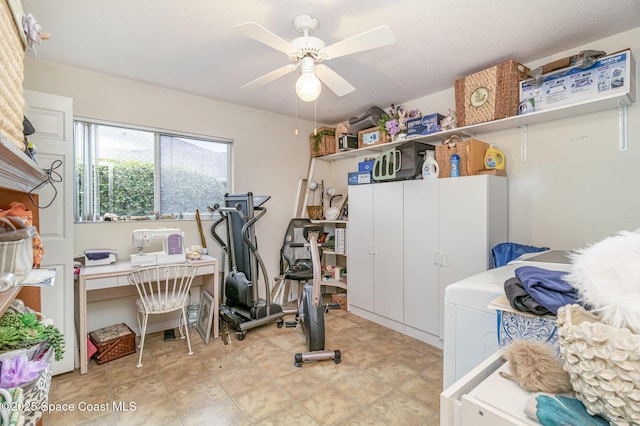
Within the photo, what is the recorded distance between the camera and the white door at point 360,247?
3.55 meters

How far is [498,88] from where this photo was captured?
8.38 feet

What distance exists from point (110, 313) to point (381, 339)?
2776mm

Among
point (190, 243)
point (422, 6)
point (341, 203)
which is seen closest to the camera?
point (422, 6)

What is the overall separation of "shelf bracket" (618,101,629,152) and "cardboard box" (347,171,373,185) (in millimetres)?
2146

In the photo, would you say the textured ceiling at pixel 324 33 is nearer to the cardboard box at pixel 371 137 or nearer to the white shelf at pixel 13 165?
Result: the cardboard box at pixel 371 137

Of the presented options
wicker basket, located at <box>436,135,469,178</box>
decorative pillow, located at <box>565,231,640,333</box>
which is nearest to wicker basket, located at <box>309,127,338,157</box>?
wicker basket, located at <box>436,135,469,178</box>

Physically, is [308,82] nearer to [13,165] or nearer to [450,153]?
[13,165]

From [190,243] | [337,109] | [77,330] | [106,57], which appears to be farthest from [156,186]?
[337,109]

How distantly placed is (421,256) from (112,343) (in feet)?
9.81

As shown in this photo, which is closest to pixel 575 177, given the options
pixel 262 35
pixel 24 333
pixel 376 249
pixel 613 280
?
pixel 376 249

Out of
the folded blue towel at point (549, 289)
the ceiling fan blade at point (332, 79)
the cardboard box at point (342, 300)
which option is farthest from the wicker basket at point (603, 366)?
the cardboard box at point (342, 300)

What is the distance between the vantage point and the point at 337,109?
Answer: 3.91 meters

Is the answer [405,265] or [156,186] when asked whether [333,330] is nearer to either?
[405,265]

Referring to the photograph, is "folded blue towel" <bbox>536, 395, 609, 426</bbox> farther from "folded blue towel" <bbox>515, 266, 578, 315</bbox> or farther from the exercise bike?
the exercise bike
